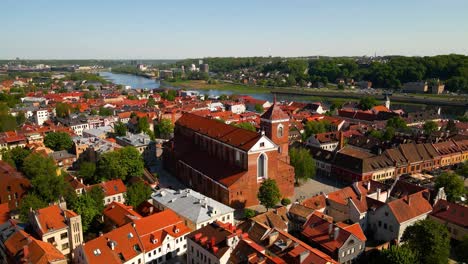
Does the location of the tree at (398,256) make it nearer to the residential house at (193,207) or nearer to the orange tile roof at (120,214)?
the residential house at (193,207)

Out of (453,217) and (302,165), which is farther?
(302,165)

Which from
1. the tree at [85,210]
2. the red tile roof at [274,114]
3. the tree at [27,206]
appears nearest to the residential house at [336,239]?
the red tile roof at [274,114]

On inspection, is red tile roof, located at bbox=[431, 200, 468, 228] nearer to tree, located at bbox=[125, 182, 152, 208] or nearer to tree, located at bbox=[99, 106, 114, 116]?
tree, located at bbox=[125, 182, 152, 208]

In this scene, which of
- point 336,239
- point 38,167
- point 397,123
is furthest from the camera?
point 397,123

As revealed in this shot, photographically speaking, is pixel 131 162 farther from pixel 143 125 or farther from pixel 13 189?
pixel 143 125

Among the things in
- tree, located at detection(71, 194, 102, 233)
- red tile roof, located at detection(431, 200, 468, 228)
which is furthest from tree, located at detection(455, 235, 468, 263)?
tree, located at detection(71, 194, 102, 233)

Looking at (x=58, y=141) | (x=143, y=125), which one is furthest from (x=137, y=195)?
(x=143, y=125)
